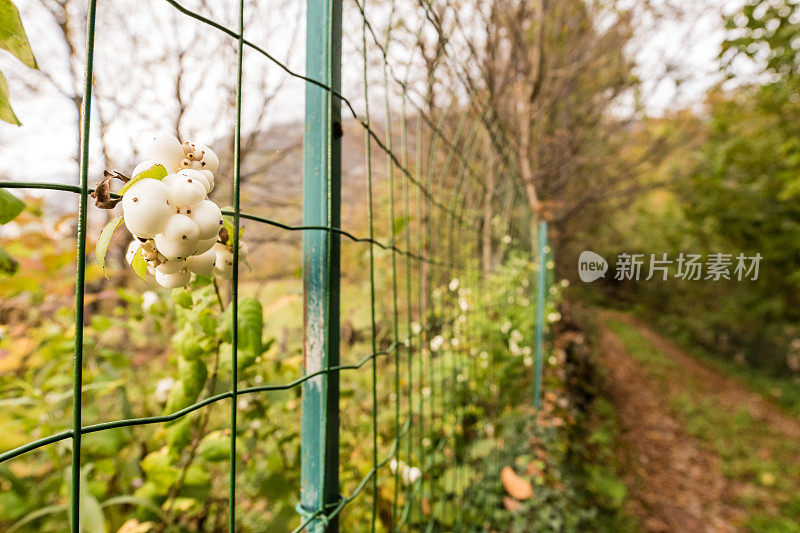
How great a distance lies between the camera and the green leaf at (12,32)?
1.11 ft

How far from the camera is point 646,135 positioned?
6.82m

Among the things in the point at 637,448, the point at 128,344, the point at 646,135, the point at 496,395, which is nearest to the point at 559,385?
the point at 637,448

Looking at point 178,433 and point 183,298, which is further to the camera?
point 178,433

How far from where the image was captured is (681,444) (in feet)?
15.1

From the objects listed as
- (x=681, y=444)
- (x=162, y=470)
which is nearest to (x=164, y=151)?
(x=162, y=470)

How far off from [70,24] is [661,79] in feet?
21.1

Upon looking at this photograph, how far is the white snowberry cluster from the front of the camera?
325mm

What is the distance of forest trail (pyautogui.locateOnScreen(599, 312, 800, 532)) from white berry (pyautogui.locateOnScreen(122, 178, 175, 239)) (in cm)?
363

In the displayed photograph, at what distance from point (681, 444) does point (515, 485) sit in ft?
11.8

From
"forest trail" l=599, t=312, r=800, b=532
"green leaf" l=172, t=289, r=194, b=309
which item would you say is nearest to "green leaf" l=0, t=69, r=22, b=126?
"green leaf" l=172, t=289, r=194, b=309

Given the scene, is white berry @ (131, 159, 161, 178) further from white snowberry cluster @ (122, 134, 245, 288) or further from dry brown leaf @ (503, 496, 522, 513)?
dry brown leaf @ (503, 496, 522, 513)

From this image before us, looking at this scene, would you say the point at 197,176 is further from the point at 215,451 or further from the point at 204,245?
the point at 215,451

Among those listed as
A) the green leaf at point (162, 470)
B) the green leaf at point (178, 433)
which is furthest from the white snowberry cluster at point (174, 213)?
the green leaf at point (162, 470)

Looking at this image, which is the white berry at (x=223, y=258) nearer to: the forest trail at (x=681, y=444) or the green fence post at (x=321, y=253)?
the green fence post at (x=321, y=253)
